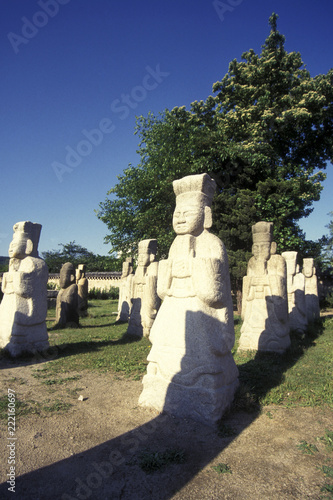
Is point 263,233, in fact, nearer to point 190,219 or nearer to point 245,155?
point 190,219

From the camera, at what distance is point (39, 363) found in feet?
20.5

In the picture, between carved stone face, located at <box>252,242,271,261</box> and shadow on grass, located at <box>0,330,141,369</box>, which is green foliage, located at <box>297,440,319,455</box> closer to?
carved stone face, located at <box>252,242,271,261</box>

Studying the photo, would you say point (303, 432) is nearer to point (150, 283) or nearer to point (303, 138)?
point (150, 283)

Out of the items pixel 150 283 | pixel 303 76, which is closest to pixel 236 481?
pixel 150 283

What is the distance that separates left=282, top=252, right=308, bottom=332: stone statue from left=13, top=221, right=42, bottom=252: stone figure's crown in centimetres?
751

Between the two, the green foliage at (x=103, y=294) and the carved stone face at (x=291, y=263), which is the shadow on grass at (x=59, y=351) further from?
the green foliage at (x=103, y=294)

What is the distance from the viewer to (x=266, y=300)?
7148mm

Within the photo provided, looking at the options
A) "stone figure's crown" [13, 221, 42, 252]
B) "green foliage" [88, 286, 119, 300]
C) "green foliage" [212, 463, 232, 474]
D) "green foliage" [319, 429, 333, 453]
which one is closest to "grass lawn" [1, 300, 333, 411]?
"green foliage" [319, 429, 333, 453]

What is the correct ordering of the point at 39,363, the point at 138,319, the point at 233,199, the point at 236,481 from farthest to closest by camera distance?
the point at 233,199
the point at 138,319
the point at 39,363
the point at 236,481

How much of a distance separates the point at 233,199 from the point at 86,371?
10.2 metres

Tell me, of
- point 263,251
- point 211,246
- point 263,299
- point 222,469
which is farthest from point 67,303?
point 222,469

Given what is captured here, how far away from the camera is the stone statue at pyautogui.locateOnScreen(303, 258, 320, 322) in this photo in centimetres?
1248

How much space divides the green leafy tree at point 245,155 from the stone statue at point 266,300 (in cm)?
559

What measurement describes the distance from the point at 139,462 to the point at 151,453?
16 cm
